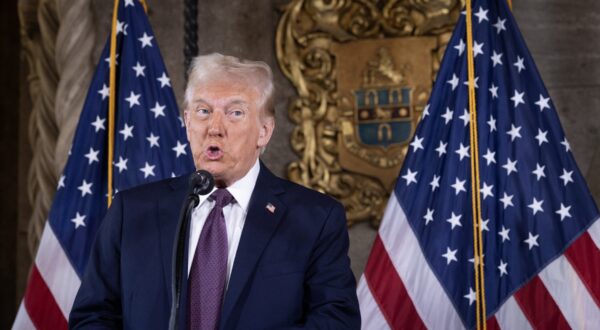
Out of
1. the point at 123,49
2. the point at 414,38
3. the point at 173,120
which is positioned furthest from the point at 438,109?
the point at 123,49

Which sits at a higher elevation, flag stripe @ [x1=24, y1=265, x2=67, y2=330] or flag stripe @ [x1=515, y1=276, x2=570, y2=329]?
flag stripe @ [x1=515, y1=276, x2=570, y2=329]

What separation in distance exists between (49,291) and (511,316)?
1.81 meters

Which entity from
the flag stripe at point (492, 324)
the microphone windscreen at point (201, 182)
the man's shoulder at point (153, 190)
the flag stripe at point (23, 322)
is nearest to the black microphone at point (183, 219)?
the microphone windscreen at point (201, 182)

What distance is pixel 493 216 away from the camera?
3.51 metres

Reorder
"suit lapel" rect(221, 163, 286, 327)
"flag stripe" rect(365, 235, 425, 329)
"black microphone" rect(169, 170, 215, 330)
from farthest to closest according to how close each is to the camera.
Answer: "flag stripe" rect(365, 235, 425, 329)
"suit lapel" rect(221, 163, 286, 327)
"black microphone" rect(169, 170, 215, 330)

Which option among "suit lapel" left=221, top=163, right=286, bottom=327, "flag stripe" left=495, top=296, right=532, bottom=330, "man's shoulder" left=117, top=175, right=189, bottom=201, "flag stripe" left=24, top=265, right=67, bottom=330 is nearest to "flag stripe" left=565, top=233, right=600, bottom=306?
"flag stripe" left=495, top=296, right=532, bottom=330

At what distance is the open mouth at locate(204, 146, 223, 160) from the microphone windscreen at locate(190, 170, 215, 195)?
0.28m

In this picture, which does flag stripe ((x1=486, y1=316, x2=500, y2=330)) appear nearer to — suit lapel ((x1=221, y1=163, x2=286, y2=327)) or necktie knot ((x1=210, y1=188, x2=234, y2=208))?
suit lapel ((x1=221, y1=163, x2=286, y2=327))

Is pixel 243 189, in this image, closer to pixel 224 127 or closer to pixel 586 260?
pixel 224 127

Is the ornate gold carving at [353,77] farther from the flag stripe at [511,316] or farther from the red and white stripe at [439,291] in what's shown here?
the flag stripe at [511,316]

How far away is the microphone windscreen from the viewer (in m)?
1.97

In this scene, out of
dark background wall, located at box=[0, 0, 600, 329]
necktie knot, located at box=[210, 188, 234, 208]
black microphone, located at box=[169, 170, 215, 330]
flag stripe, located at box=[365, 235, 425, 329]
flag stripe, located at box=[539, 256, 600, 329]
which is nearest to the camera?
black microphone, located at box=[169, 170, 215, 330]

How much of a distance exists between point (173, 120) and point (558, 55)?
1760 millimetres

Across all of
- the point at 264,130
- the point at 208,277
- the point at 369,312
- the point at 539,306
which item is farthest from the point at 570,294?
the point at 208,277
